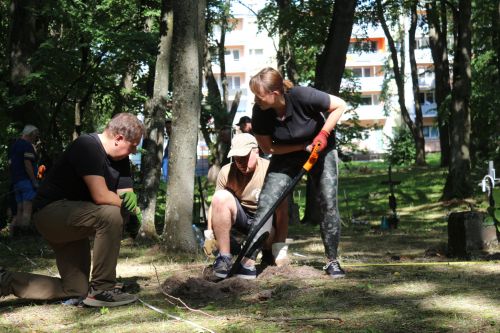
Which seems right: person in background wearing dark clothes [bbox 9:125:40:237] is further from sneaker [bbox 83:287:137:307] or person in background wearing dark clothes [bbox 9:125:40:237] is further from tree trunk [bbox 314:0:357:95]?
sneaker [bbox 83:287:137:307]

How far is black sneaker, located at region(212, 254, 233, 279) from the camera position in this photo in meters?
6.05

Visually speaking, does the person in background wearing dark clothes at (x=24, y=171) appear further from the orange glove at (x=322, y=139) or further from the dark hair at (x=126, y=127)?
the orange glove at (x=322, y=139)

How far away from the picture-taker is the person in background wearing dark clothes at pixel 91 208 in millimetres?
5227

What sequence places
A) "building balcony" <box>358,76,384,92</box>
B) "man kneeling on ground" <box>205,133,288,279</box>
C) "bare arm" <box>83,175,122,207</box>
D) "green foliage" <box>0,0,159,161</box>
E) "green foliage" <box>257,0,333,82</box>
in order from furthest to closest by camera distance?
1. "building balcony" <box>358,76,384,92</box>
2. "green foliage" <box>257,0,333,82</box>
3. "green foliage" <box>0,0,159,161</box>
4. "man kneeling on ground" <box>205,133,288,279</box>
5. "bare arm" <box>83,175,122,207</box>

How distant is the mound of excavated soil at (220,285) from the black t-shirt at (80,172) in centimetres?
88

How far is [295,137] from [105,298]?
187 cm

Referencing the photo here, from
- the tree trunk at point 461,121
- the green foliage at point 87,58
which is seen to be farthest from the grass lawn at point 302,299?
the tree trunk at point 461,121

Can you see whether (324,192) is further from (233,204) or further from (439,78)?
(439,78)

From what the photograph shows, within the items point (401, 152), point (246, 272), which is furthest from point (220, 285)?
point (401, 152)

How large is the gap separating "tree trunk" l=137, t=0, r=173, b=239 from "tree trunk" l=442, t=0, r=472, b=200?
7166 millimetres

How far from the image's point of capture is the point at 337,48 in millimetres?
12617

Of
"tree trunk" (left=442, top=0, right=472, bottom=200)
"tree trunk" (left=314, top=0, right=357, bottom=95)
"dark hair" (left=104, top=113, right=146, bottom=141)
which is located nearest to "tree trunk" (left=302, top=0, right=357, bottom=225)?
"tree trunk" (left=314, top=0, right=357, bottom=95)

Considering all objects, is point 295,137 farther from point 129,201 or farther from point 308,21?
point 308,21

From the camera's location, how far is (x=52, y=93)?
12.5 meters
